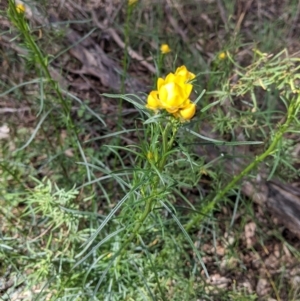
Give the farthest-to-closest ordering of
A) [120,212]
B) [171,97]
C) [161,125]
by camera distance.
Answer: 1. [120,212]
2. [161,125]
3. [171,97]

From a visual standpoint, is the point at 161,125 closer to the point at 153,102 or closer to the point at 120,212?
the point at 153,102

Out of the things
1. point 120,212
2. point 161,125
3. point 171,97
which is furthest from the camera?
point 120,212

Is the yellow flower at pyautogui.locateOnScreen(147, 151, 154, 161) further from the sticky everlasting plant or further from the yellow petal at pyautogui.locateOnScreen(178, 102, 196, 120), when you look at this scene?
the yellow petal at pyautogui.locateOnScreen(178, 102, 196, 120)

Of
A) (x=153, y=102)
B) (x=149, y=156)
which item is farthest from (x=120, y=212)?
(x=153, y=102)

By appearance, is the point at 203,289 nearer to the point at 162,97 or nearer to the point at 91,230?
the point at 91,230

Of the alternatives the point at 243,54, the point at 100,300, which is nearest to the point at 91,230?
the point at 100,300

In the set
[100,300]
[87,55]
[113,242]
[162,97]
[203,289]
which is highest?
[162,97]

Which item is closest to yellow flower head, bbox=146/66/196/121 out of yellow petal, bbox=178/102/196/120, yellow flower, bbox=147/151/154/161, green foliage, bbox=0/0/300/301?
yellow petal, bbox=178/102/196/120

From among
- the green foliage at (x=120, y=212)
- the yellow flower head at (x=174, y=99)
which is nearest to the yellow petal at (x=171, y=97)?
the yellow flower head at (x=174, y=99)

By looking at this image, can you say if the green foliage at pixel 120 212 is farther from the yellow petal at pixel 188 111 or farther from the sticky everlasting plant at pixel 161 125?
the yellow petal at pixel 188 111
